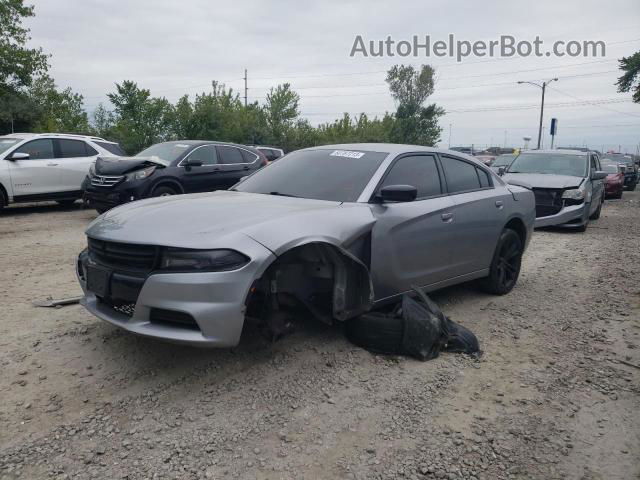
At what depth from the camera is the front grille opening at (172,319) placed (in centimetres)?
324

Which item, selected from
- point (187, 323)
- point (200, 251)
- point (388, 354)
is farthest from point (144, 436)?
point (388, 354)

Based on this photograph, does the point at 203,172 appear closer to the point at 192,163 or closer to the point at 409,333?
the point at 192,163

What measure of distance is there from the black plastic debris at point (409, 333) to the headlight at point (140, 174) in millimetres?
6785

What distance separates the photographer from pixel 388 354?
408cm

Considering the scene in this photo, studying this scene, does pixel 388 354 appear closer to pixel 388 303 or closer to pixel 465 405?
pixel 388 303

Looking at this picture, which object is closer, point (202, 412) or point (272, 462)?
point (272, 462)

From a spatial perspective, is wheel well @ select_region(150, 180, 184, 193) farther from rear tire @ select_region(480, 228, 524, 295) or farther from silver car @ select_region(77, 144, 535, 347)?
rear tire @ select_region(480, 228, 524, 295)

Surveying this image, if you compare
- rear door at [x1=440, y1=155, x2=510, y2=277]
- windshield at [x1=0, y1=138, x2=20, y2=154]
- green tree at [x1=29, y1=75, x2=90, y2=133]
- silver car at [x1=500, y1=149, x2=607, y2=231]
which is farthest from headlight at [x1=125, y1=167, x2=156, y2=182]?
green tree at [x1=29, y1=75, x2=90, y2=133]

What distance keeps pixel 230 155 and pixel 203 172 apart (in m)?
0.93

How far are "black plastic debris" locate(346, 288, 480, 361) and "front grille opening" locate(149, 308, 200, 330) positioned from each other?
140 cm

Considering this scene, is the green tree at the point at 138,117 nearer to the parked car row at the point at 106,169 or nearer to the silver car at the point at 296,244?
the parked car row at the point at 106,169

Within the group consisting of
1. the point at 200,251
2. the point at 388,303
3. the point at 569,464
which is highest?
the point at 200,251

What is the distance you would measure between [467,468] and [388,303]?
177 cm

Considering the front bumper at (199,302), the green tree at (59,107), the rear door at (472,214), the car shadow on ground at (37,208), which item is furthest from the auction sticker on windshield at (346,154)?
the green tree at (59,107)
